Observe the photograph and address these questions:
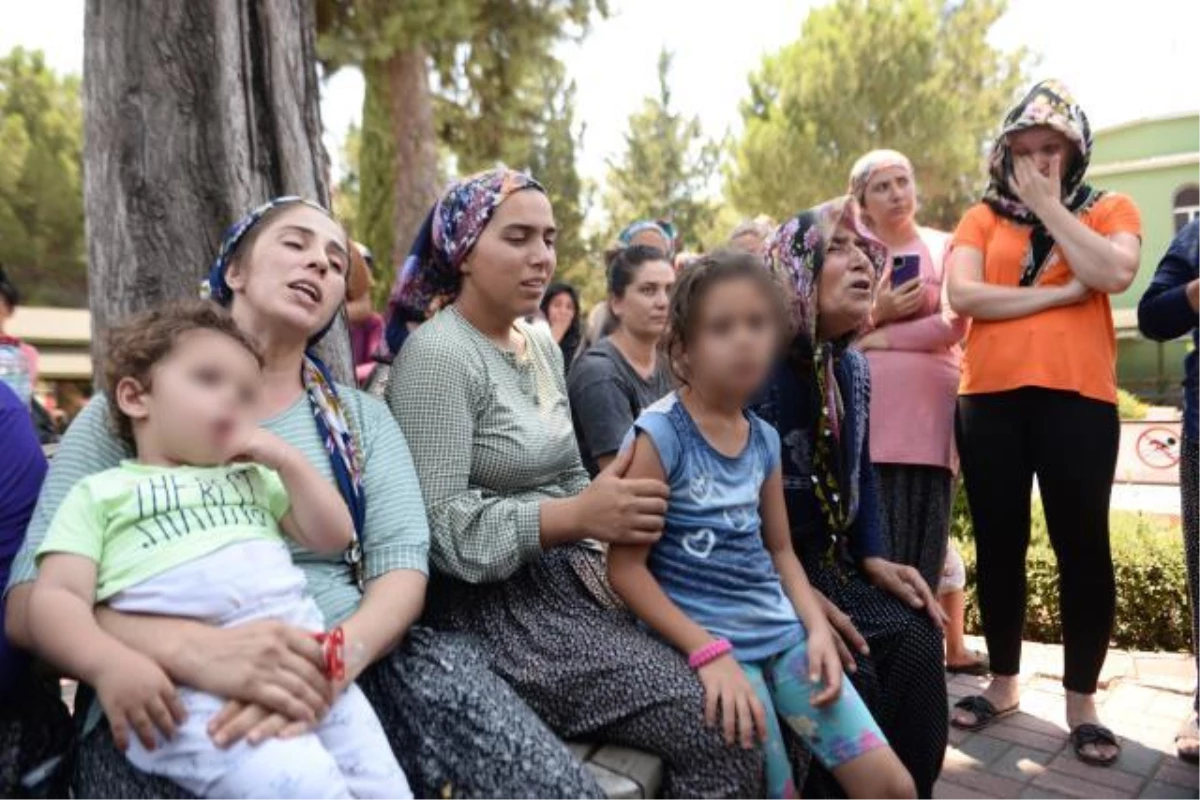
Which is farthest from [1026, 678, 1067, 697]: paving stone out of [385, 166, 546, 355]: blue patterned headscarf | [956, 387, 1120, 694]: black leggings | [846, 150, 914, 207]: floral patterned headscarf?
[385, 166, 546, 355]: blue patterned headscarf

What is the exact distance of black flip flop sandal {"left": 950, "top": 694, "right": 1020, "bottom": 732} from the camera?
124 inches

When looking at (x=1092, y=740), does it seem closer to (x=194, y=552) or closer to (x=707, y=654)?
(x=707, y=654)

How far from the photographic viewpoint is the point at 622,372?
3.11 meters

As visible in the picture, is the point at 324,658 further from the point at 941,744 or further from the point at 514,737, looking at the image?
the point at 941,744

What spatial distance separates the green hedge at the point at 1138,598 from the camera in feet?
14.0

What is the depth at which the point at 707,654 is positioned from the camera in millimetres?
1729

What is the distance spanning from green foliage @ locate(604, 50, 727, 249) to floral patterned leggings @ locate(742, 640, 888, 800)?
100 ft

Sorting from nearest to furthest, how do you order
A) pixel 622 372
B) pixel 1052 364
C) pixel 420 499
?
1. pixel 420 499
2. pixel 1052 364
3. pixel 622 372

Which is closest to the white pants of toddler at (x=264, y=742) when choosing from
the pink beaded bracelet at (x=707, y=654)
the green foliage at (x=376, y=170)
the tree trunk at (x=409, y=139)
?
the pink beaded bracelet at (x=707, y=654)

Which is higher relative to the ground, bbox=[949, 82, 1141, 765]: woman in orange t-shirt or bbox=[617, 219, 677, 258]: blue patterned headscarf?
bbox=[617, 219, 677, 258]: blue patterned headscarf

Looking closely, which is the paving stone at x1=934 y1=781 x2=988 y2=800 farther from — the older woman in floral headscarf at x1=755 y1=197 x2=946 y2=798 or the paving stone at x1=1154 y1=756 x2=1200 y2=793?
the older woman in floral headscarf at x1=755 y1=197 x2=946 y2=798

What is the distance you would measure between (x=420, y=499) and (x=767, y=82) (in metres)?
22.5

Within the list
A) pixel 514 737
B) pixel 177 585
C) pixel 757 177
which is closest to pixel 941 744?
pixel 514 737

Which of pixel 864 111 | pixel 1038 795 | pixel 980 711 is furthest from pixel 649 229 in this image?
pixel 864 111
